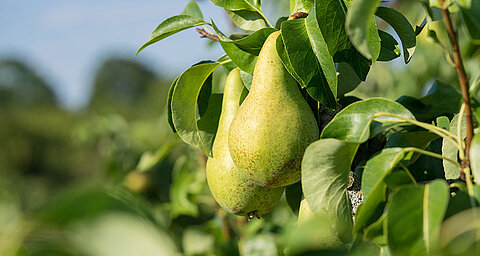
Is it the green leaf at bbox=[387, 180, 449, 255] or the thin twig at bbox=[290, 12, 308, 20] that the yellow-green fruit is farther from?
the green leaf at bbox=[387, 180, 449, 255]

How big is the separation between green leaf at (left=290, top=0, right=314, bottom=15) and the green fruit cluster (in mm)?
80

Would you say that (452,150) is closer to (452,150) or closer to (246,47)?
(452,150)

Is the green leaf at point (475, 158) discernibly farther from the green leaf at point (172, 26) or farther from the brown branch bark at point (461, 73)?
the green leaf at point (172, 26)

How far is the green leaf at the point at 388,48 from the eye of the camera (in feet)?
3.05

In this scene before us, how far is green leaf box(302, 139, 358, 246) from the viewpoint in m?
0.71

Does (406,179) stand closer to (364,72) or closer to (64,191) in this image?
(364,72)

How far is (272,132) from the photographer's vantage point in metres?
0.82

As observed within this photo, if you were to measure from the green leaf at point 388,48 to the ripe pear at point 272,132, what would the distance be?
0.19 metres

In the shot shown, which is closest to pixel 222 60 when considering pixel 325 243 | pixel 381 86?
pixel 325 243

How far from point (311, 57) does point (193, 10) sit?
0.34 meters

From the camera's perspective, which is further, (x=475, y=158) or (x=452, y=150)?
(x=452, y=150)

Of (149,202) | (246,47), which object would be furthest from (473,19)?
(149,202)

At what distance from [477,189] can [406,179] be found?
0.37 ft

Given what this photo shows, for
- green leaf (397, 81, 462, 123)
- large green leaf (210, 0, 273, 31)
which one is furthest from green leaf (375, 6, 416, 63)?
large green leaf (210, 0, 273, 31)
